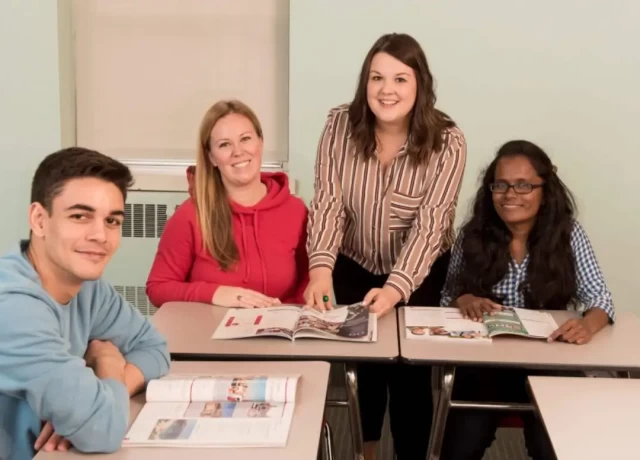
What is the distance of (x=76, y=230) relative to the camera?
1312 millimetres

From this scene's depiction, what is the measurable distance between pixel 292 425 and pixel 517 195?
1.25 meters

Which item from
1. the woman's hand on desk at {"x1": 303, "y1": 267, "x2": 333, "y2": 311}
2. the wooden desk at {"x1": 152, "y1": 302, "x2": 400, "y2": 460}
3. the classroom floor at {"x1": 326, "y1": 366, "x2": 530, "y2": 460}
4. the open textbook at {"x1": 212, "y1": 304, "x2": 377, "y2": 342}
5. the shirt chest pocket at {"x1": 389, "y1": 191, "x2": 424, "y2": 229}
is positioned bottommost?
the classroom floor at {"x1": 326, "y1": 366, "x2": 530, "y2": 460}

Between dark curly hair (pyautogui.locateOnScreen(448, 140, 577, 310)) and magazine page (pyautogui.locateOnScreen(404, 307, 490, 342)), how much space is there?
0.20m

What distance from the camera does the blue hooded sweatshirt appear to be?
1189mm

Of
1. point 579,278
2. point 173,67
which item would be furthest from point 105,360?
point 173,67

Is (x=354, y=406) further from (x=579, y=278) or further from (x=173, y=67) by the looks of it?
(x=173, y=67)

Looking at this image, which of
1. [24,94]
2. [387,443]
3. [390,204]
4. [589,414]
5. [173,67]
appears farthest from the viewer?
[173,67]

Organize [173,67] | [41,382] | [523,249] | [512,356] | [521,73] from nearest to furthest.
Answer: [41,382] → [512,356] → [523,249] → [521,73] → [173,67]

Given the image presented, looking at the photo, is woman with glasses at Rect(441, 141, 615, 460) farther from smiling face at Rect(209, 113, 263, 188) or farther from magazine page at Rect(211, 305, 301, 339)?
smiling face at Rect(209, 113, 263, 188)

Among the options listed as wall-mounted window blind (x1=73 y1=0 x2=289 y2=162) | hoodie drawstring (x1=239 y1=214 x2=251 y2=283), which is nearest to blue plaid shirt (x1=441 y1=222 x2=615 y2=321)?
hoodie drawstring (x1=239 y1=214 x2=251 y2=283)

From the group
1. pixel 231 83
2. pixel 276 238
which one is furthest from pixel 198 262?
pixel 231 83

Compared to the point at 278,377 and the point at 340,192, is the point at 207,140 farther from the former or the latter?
the point at 278,377

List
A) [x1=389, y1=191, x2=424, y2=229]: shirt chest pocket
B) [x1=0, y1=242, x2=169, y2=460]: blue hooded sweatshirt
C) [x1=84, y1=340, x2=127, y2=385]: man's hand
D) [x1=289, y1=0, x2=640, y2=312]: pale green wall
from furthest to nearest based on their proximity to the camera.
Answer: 1. [x1=289, y1=0, x2=640, y2=312]: pale green wall
2. [x1=389, y1=191, x2=424, y2=229]: shirt chest pocket
3. [x1=84, y1=340, x2=127, y2=385]: man's hand
4. [x1=0, y1=242, x2=169, y2=460]: blue hooded sweatshirt

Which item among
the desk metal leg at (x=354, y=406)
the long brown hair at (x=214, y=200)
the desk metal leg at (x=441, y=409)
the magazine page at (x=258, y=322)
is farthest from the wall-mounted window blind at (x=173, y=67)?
the desk metal leg at (x=441, y=409)
